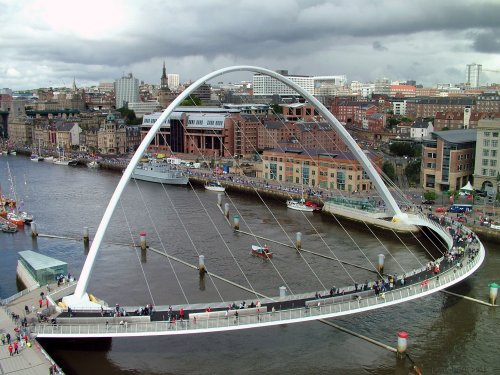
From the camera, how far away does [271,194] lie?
48531 millimetres

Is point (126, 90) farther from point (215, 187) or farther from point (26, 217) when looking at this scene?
point (26, 217)

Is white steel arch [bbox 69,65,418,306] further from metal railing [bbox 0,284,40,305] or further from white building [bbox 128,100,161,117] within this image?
white building [bbox 128,100,161,117]

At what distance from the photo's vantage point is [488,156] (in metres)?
42.3

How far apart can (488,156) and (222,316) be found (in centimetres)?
3212

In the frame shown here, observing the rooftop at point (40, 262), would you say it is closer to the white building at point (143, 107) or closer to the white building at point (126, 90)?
the white building at point (143, 107)

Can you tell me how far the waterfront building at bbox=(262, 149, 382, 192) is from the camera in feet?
150

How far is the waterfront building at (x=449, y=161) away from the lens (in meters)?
44.4

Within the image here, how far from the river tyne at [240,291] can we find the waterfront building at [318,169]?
5.55 meters

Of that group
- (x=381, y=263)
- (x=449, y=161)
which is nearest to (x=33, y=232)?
(x=381, y=263)

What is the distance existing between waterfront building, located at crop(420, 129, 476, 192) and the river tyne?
1184cm

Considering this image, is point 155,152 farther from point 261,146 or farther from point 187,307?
point 187,307

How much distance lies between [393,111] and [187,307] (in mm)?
107139

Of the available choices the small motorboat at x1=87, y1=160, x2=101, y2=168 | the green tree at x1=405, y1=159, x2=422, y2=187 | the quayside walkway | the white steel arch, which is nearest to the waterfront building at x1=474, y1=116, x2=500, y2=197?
the green tree at x1=405, y1=159, x2=422, y2=187

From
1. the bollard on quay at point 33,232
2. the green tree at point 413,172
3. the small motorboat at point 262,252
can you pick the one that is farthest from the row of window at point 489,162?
the bollard on quay at point 33,232
